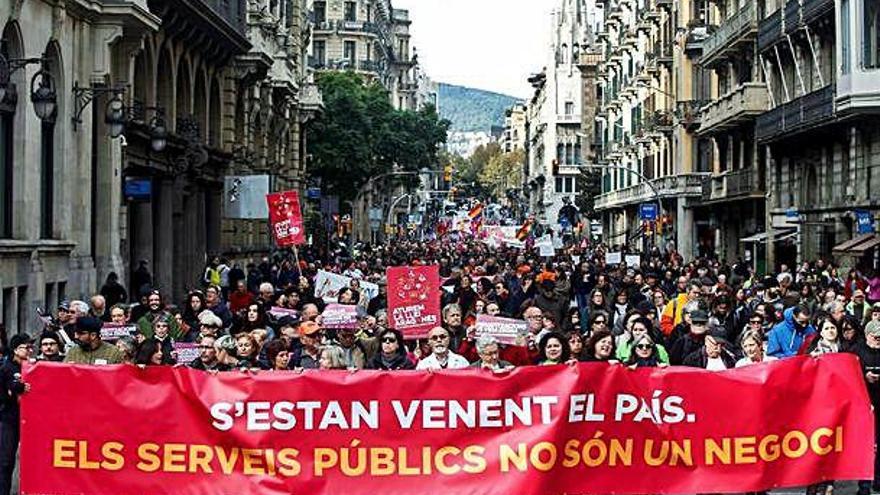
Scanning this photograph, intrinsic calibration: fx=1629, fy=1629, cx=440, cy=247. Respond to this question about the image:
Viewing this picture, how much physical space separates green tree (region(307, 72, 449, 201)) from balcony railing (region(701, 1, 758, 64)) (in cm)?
2246

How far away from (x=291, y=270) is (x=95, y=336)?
21974 millimetres

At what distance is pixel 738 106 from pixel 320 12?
218 feet

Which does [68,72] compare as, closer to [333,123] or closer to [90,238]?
[90,238]

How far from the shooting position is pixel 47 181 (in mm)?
27859

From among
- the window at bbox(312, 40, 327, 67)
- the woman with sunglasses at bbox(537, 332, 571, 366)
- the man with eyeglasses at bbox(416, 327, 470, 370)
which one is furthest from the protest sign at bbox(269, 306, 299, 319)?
the window at bbox(312, 40, 327, 67)

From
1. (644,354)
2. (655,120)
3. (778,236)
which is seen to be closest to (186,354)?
(644,354)

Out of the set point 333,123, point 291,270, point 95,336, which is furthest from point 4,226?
point 333,123

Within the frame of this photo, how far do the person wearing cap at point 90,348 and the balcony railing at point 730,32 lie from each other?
39.0 m

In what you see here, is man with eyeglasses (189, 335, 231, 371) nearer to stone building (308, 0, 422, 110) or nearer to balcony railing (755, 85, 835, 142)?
balcony railing (755, 85, 835, 142)

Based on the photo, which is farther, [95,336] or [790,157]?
[790,157]

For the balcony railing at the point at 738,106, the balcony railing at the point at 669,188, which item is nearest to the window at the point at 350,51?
the balcony railing at the point at 669,188

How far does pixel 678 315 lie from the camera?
20.4 metres

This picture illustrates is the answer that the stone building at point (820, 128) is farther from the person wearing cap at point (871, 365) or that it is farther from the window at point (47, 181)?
the person wearing cap at point (871, 365)

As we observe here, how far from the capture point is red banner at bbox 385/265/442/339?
720 inches
